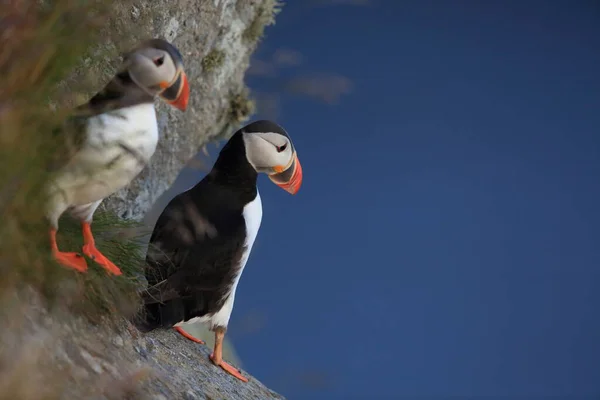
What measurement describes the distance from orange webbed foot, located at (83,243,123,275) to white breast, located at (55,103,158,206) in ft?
0.50

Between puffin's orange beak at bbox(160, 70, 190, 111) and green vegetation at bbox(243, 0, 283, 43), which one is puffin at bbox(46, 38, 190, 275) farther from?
green vegetation at bbox(243, 0, 283, 43)

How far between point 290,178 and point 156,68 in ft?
2.84

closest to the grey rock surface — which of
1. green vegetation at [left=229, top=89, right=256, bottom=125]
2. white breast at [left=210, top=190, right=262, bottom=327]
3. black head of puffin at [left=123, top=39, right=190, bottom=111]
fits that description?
white breast at [left=210, top=190, right=262, bottom=327]

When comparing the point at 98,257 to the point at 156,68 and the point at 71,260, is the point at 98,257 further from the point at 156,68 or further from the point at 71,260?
the point at 156,68

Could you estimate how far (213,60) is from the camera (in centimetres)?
489

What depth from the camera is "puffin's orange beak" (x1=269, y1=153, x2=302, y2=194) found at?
2965mm

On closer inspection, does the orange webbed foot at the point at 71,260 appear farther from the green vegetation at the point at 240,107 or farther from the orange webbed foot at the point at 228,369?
the green vegetation at the point at 240,107

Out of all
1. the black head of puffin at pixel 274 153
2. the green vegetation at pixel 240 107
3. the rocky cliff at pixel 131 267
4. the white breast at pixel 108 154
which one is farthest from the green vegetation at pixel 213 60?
the white breast at pixel 108 154

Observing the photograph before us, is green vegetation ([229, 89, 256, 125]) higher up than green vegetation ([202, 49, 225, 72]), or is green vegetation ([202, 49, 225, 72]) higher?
green vegetation ([229, 89, 256, 125])

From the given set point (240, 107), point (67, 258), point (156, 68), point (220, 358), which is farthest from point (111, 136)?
point (240, 107)

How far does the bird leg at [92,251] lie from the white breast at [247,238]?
79 cm

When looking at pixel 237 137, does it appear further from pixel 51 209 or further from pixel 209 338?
pixel 209 338

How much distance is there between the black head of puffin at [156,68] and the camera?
2.23 m

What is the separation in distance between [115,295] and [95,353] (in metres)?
0.26
